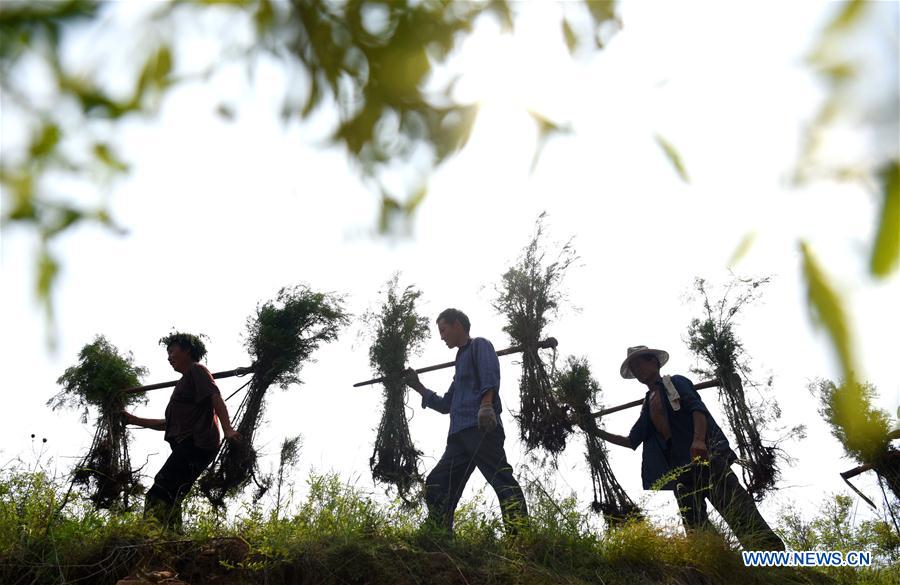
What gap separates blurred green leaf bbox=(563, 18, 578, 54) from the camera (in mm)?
855

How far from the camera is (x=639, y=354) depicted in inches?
173

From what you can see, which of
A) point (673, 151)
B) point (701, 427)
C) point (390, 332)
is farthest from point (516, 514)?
point (390, 332)

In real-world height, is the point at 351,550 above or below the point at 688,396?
below

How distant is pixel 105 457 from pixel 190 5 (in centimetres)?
625

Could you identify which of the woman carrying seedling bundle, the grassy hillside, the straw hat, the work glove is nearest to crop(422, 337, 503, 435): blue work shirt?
the work glove

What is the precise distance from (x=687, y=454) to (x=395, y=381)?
124 inches

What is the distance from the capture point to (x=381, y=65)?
912mm

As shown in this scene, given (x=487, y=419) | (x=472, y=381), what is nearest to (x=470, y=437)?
(x=487, y=419)

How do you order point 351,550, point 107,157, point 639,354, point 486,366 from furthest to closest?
point 639,354 → point 486,366 → point 351,550 → point 107,157

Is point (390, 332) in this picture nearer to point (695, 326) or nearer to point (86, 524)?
point (695, 326)

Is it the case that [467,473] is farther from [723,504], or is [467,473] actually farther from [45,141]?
[45,141]

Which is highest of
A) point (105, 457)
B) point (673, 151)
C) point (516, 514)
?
point (105, 457)

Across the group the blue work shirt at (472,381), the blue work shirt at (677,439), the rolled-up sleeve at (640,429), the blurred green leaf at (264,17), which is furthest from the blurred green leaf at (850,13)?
the rolled-up sleeve at (640,429)

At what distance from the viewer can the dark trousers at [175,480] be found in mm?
3453
